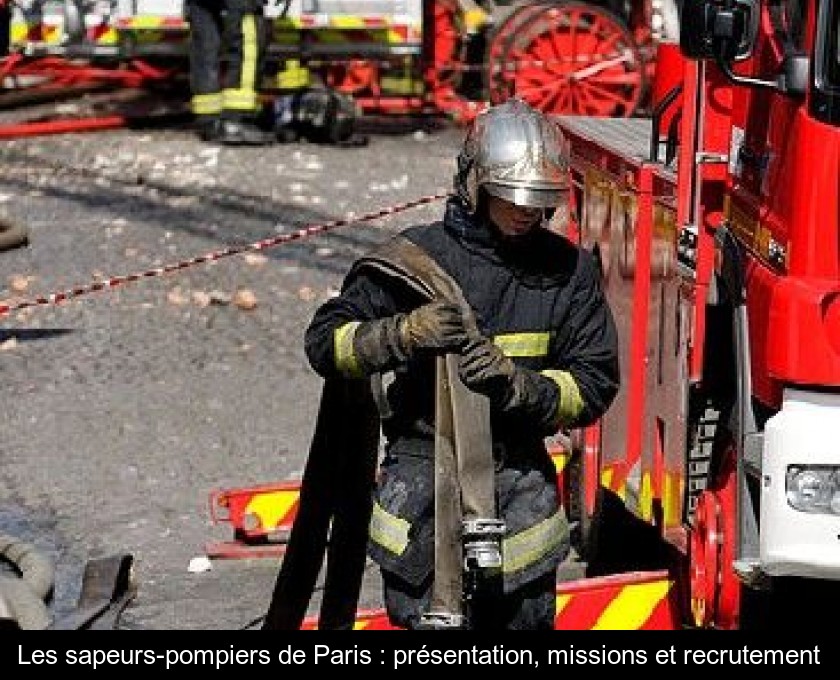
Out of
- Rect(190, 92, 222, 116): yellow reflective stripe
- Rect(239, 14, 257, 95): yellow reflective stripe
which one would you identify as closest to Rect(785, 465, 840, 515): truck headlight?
Rect(239, 14, 257, 95): yellow reflective stripe

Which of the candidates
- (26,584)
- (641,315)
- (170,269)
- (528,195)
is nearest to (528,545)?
(528,195)

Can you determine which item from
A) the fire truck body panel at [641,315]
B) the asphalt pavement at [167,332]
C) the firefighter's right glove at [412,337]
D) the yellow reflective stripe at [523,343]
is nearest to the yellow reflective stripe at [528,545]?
the yellow reflective stripe at [523,343]

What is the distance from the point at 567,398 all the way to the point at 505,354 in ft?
0.62

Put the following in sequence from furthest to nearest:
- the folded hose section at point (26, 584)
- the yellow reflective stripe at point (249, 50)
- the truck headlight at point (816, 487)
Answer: the yellow reflective stripe at point (249, 50), the folded hose section at point (26, 584), the truck headlight at point (816, 487)

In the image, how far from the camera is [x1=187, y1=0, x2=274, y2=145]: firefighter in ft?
53.9

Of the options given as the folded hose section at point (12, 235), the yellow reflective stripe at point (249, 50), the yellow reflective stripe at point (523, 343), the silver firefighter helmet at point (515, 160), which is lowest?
the folded hose section at point (12, 235)

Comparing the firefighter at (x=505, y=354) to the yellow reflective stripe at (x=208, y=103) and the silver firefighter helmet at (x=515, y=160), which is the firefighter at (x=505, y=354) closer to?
the silver firefighter helmet at (x=515, y=160)

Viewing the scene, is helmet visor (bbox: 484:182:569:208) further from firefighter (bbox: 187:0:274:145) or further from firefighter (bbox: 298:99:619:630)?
firefighter (bbox: 187:0:274:145)

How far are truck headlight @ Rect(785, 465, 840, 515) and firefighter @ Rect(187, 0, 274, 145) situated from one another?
35.7ft

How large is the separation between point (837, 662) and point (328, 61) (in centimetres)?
1184

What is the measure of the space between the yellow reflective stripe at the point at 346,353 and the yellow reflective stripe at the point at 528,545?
57 centimetres

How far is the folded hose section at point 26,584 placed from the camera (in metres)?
7.24

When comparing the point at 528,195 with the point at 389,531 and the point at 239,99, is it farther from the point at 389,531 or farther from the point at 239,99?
the point at 239,99

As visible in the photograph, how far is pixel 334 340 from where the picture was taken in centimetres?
569
